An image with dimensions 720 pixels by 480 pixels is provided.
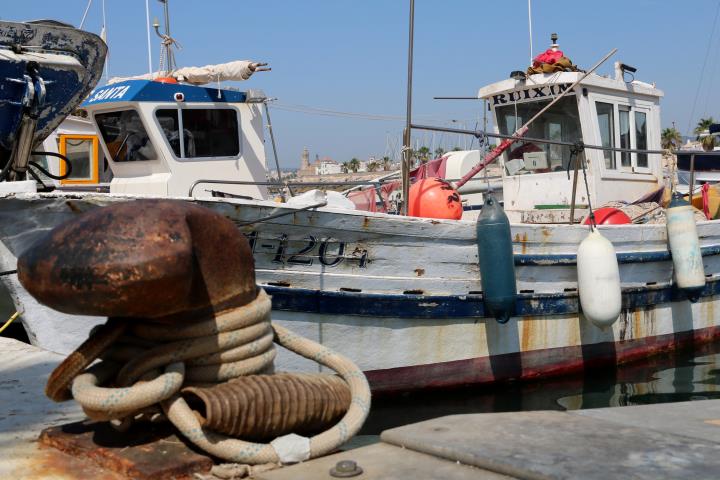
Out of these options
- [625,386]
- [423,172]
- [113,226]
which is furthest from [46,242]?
[423,172]

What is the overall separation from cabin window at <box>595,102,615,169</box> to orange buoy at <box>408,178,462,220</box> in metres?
2.88

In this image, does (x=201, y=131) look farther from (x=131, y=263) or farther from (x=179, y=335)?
(x=131, y=263)

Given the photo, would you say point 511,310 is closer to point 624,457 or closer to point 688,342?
point 688,342

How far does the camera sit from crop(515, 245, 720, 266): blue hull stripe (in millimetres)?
7548

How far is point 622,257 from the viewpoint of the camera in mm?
8203

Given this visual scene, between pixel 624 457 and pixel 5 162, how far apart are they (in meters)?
6.08

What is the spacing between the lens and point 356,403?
2881mm

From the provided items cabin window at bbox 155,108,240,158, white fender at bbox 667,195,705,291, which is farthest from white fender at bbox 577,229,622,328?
cabin window at bbox 155,108,240,158

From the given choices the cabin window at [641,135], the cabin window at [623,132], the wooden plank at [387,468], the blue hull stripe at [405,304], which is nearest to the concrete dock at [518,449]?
the wooden plank at [387,468]

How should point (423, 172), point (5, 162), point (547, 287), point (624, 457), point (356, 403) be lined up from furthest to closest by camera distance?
1. point (423, 172)
2. point (547, 287)
3. point (5, 162)
4. point (356, 403)
5. point (624, 457)

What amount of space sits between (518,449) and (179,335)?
1.16 meters

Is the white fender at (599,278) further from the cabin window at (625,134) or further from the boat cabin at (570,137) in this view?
the cabin window at (625,134)

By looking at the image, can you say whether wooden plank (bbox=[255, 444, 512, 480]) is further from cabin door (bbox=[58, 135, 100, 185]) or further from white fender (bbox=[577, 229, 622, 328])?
cabin door (bbox=[58, 135, 100, 185])

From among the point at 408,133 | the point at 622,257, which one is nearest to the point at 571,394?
the point at 622,257
